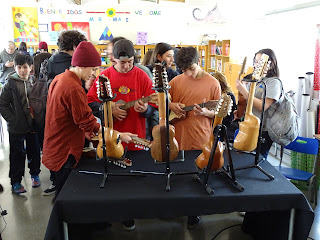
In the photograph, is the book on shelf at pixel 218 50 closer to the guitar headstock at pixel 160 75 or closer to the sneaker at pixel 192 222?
the sneaker at pixel 192 222

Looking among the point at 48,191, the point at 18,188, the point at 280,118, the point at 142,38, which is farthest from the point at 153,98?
the point at 142,38

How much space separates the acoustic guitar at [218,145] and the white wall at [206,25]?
3.10 m

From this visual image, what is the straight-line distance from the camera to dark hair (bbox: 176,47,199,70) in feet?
7.00

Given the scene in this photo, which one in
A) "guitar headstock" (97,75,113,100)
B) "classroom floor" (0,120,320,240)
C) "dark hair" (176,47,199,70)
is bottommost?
"classroom floor" (0,120,320,240)

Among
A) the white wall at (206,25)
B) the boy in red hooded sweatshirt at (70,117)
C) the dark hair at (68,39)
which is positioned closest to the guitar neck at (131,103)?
the boy in red hooded sweatshirt at (70,117)

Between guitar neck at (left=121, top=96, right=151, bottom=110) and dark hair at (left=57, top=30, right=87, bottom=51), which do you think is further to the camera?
dark hair at (left=57, top=30, right=87, bottom=51)

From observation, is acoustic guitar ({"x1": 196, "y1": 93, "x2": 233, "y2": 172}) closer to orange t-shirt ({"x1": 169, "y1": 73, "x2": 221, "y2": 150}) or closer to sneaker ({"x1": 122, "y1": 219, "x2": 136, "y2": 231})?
orange t-shirt ({"x1": 169, "y1": 73, "x2": 221, "y2": 150})

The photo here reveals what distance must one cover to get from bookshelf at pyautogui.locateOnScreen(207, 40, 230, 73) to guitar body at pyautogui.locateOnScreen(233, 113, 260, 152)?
5.61m

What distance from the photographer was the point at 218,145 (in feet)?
5.48

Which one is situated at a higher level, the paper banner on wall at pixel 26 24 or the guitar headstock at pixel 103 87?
the paper banner on wall at pixel 26 24

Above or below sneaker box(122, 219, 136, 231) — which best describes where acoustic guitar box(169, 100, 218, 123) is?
above

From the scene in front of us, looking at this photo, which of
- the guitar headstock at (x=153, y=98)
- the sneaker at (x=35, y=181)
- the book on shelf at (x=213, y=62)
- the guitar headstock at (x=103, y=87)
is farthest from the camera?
the book on shelf at (x=213, y=62)

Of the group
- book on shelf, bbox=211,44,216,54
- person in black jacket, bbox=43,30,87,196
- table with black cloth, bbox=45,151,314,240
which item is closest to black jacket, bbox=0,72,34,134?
person in black jacket, bbox=43,30,87,196

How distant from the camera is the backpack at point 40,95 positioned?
2.89 metres
